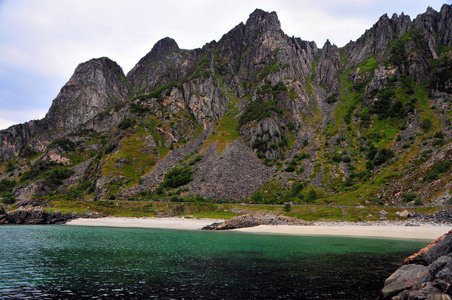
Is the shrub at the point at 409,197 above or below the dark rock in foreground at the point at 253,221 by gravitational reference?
above

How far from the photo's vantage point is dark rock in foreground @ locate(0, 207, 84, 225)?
7888 centimetres

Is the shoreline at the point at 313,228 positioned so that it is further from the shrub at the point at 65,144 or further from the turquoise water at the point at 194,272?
the shrub at the point at 65,144

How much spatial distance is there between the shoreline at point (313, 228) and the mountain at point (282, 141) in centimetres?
2116

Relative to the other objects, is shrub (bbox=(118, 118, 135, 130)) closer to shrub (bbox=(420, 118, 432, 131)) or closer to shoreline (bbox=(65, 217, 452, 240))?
shoreline (bbox=(65, 217, 452, 240))

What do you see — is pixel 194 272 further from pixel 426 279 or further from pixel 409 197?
pixel 409 197

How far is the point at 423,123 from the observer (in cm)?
11362

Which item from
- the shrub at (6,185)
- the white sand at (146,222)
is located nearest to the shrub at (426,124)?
the white sand at (146,222)

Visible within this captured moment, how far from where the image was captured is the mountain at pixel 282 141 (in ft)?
323

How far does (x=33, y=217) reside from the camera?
80.2 meters

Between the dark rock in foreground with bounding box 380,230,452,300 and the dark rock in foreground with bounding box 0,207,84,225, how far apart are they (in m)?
86.6

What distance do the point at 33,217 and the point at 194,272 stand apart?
80.4 metres

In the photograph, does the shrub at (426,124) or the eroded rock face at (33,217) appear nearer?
the eroded rock face at (33,217)

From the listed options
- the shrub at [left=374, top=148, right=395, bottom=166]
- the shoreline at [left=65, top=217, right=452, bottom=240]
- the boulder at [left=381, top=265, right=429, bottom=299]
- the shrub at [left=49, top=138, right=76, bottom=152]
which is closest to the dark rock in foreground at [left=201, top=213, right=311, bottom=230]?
the shoreline at [left=65, top=217, right=452, bottom=240]

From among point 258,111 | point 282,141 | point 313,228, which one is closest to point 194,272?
point 313,228
